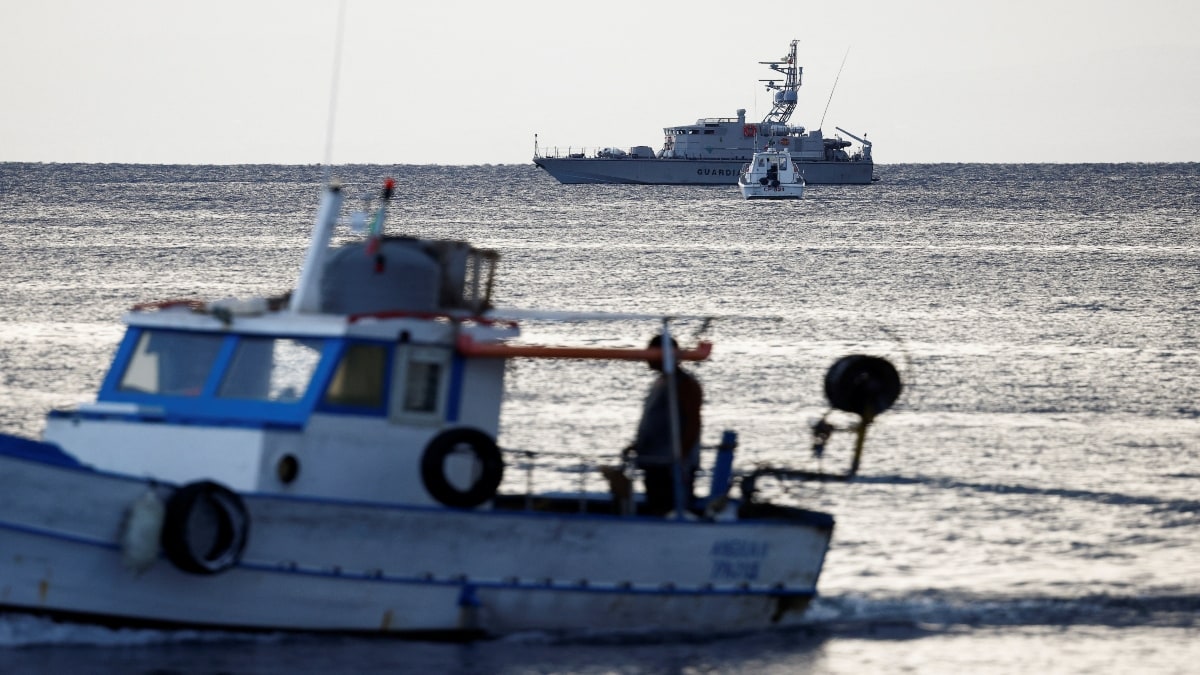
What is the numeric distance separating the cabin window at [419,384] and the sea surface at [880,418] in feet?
5.62

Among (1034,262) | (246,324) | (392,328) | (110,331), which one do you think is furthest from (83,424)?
(1034,262)

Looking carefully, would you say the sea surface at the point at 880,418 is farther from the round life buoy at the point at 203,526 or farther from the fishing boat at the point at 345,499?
the round life buoy at the point at 203,526

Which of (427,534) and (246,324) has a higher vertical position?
(246,324)

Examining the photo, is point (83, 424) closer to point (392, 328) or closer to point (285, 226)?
point (392, 328)

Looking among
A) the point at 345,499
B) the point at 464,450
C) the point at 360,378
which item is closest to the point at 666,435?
the point at 464,450

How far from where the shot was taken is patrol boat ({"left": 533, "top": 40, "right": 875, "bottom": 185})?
494ft

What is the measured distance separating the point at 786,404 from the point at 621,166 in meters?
135

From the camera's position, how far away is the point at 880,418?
88.4 ft

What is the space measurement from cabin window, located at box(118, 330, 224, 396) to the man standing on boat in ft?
11.2

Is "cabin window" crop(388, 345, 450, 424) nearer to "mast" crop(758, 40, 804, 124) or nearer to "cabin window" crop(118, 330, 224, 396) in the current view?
"cabin window" crop(118, 330, 224, 396)

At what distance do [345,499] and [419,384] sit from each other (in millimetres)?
1066

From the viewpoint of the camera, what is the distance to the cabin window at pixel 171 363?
13.6 meters

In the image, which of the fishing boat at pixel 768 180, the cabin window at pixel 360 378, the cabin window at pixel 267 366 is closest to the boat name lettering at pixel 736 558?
the cabin window at pixel 360 378

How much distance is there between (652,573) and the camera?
13961 mm
